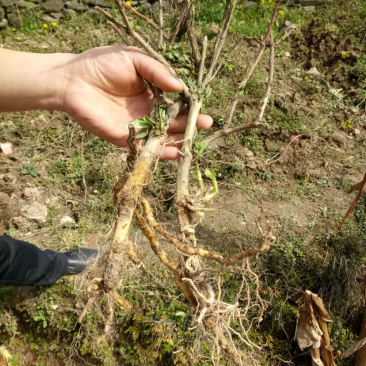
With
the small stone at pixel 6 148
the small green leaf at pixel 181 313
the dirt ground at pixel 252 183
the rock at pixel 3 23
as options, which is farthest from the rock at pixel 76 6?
the small green leaf at pixel 181 313

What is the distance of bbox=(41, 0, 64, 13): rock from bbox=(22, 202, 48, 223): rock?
2.79 m

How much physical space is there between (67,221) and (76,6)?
3085 millimetres

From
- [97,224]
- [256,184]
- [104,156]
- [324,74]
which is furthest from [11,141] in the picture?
[324,74]

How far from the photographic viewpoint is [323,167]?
258cm

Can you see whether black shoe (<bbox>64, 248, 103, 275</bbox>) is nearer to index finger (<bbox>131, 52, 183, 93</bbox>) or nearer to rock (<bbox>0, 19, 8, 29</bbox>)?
index finger (<bbox>131, 52, 183, 93</bbox>)

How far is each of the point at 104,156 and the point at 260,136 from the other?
134 centimetres

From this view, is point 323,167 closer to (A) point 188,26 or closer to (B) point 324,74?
(B) point 324,74

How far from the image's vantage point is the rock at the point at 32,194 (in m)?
2.36

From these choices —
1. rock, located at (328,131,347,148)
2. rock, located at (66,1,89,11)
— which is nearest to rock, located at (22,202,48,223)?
rock, located at (328,131,347,148)

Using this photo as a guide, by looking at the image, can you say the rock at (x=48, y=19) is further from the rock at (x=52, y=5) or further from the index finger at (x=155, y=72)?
the index finger at (x=155, y=72)

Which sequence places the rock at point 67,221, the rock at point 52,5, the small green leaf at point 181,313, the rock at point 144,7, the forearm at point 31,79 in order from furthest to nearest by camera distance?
the rock at point 144,7
the rock at point 52,5
the rock at point 67,221
the small green leaf at point 181,313
the forearm at point 31,79

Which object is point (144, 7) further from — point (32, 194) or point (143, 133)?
point (143, 133)

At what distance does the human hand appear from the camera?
4.99ft

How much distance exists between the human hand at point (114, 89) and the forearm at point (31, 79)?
0.12 ft
